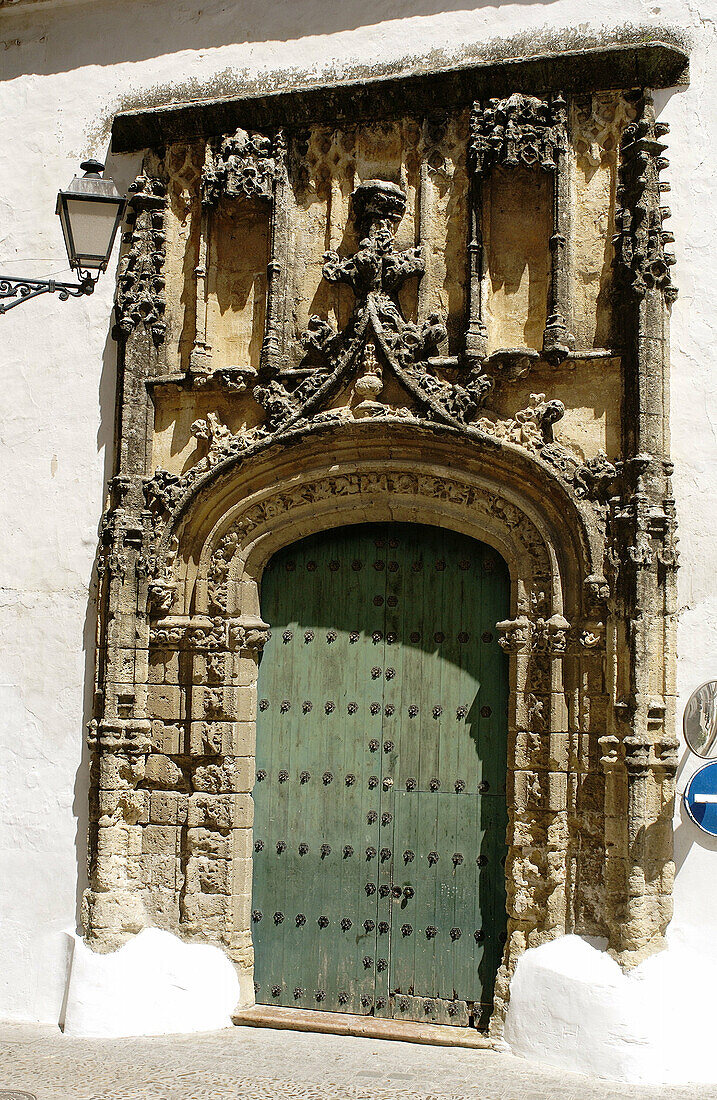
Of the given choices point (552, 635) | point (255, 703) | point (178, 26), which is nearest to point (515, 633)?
point (552, 635)

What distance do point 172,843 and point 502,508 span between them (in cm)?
250

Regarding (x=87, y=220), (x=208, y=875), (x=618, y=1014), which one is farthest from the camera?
(x=208, y=875)

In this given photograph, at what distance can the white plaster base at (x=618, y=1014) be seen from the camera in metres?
5.11

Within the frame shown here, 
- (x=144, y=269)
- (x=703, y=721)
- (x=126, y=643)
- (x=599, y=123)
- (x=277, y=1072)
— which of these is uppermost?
(x=599, y=123)

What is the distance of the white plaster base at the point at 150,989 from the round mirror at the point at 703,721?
8.75 feet

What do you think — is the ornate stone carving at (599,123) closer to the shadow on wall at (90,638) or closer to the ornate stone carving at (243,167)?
the ornate stone carving at (243,167)

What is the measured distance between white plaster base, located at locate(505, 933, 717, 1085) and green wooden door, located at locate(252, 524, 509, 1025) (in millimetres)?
406

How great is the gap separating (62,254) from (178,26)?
A: 1.49 meters

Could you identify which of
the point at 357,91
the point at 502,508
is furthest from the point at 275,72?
the point at 502,508

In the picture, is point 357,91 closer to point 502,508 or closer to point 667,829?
point 502,508

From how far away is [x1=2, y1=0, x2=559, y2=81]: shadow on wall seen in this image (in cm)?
626

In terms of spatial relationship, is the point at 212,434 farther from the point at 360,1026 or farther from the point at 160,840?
the point at 360,1026

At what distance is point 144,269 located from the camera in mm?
6320

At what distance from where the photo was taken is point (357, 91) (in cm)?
611
